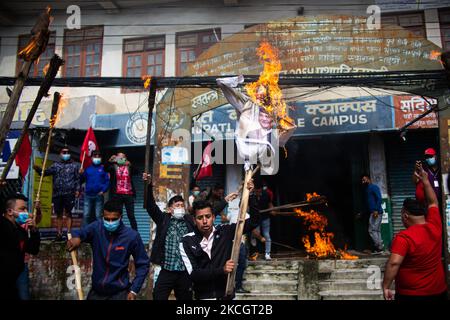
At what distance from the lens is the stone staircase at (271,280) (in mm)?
7531

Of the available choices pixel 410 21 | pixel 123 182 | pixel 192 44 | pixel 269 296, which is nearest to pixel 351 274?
pixel 269 296

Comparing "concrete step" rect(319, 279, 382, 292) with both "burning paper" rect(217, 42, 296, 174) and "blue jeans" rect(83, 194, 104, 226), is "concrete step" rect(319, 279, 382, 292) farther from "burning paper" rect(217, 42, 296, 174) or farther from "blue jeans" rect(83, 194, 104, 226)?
"blue jeans" rect(83, 194, 104, 226)

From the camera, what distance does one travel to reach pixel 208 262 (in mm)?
3781

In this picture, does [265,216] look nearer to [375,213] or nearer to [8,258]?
[375,213]

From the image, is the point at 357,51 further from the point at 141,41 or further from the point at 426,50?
the point at 141,41

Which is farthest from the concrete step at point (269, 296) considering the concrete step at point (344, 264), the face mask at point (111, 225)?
the face mask at point (111, 225)

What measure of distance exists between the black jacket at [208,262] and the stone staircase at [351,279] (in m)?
4.46

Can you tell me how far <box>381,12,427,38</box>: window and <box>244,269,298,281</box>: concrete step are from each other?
27.2 ft

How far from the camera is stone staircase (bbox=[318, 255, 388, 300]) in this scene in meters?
7.36

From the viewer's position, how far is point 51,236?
1028 cm

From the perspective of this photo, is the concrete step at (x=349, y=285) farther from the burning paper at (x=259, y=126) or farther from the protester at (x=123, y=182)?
the protester at (x=123, y=182)

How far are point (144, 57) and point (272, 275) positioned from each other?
863cm

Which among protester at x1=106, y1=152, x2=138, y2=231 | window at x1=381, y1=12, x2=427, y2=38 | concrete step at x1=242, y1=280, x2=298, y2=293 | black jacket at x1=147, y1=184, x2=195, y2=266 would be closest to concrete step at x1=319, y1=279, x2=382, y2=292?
concrete step at x1=242, y1=280, x2=298, y2=293
